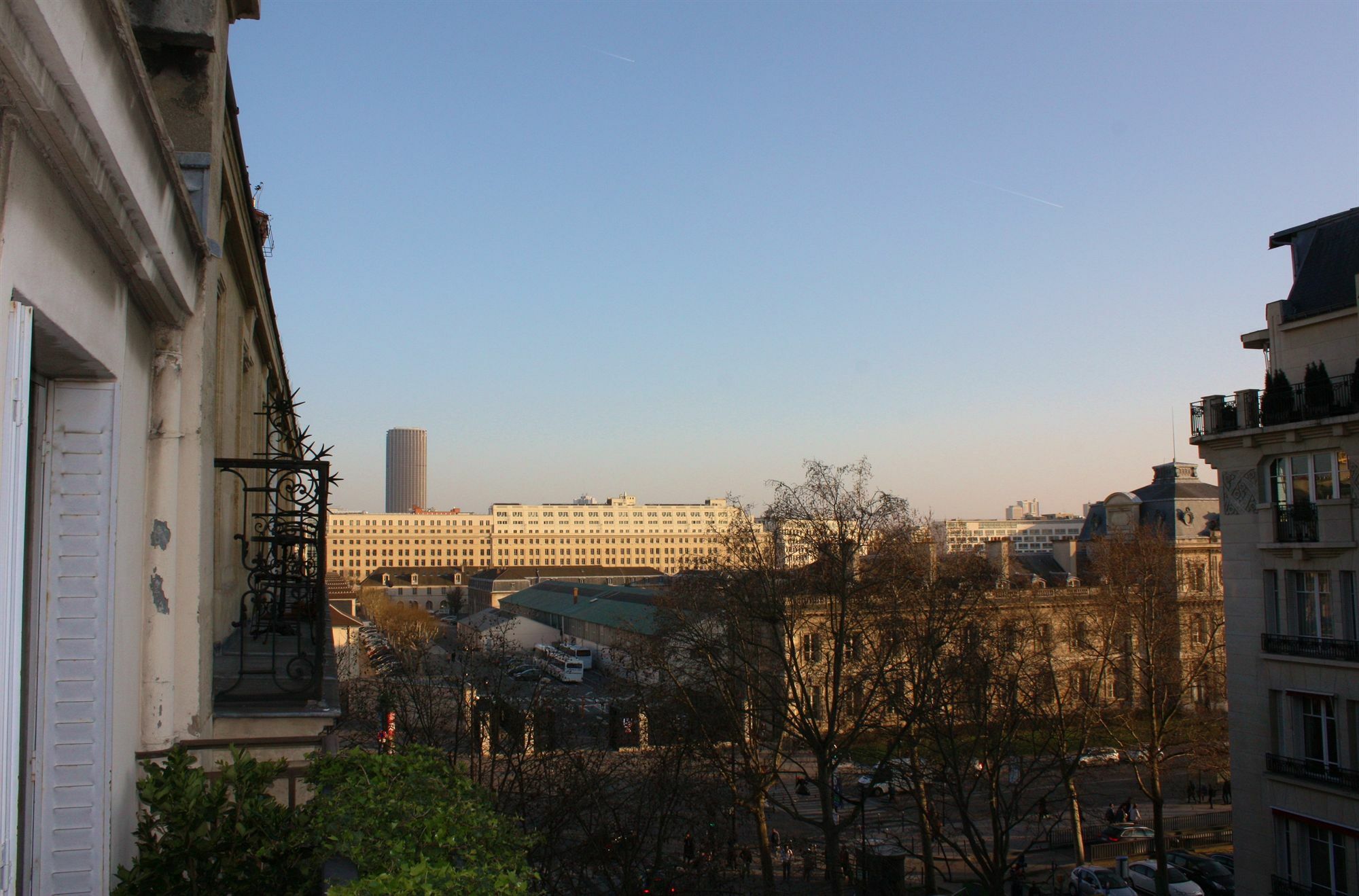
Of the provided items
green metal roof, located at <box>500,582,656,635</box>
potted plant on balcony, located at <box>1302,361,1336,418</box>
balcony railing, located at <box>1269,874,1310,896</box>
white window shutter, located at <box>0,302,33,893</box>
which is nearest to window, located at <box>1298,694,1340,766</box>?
balcony railing, located at <box>1269,874,1310,896</box>

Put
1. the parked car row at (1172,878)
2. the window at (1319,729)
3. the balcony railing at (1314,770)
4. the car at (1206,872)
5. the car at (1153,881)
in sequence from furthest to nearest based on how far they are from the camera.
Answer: the car at (1206,872), the car at (1153,881), the parked car row at (1172,878), the window at (1319,729), the balcony railing at (1314,770)

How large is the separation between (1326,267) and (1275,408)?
3.10 metres

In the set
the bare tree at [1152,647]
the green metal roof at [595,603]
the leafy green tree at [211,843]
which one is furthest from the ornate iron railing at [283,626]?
the green metal roof at [595,603]

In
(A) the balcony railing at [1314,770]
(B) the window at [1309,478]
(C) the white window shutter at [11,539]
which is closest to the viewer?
(C) the white window shutter at [11,539]

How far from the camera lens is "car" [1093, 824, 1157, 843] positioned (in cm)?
2862

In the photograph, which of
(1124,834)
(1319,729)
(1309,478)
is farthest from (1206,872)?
(1309,478)

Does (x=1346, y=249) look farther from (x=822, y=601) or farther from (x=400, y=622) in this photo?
(x=400, y=622)

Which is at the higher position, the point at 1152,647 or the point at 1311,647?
the point at 1311,647

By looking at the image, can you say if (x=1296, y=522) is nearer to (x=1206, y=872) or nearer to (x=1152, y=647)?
(x=1152, y=647)

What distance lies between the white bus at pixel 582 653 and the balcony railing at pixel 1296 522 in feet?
123

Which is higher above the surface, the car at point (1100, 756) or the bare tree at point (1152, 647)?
the bare tree at point (1152, 647)

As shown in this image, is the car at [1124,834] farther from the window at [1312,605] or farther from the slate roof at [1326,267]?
the slate roof at [1326,267]

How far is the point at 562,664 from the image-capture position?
157ft

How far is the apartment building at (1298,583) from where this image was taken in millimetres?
16156
